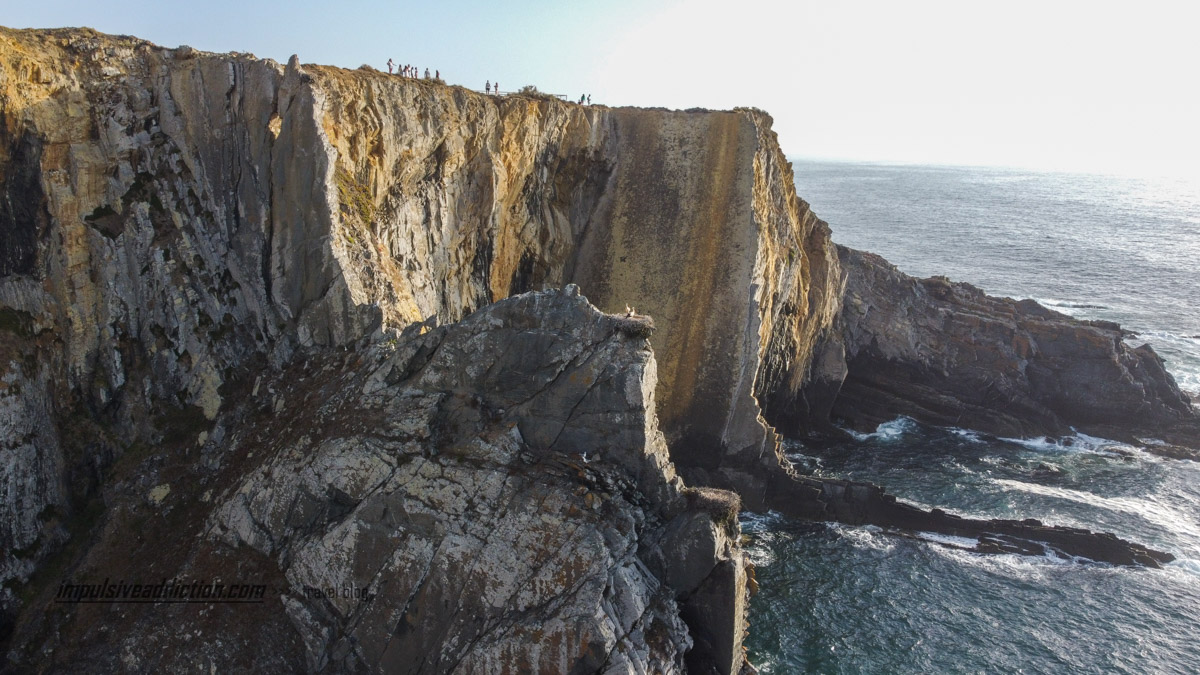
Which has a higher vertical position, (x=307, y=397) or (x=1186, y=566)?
(x=307, y=397)

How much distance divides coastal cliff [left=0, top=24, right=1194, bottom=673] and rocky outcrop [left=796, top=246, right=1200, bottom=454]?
28587mm

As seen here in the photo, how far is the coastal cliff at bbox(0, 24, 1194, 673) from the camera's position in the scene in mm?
17891

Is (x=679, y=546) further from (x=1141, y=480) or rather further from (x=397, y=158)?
(x=1141, y=480)

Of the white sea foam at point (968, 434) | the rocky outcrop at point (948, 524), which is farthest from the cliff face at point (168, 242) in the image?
the white sea foam at point (968, 434)

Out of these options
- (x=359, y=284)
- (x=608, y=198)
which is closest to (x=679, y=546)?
(x=359, y=284)

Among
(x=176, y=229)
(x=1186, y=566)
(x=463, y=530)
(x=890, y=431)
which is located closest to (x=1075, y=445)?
(x=890, y=431)

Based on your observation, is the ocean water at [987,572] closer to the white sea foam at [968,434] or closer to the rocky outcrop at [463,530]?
the white sea foam at [968,434]

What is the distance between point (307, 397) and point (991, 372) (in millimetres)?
41293

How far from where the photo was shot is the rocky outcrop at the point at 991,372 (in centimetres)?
4453

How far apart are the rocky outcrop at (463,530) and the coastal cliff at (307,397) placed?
0.23 ft

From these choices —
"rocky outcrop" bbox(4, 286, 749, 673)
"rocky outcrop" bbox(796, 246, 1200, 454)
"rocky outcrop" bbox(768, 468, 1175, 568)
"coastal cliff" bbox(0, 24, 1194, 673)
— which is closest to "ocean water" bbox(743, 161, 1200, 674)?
"rocky outcrop" bbox(768, 468, 1175, 568)

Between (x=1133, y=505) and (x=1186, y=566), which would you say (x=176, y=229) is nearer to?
(x=1186, y=566)

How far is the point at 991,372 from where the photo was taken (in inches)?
1818

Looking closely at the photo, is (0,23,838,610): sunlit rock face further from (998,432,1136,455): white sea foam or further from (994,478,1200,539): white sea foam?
(998,432,1136,455): white sea foam
